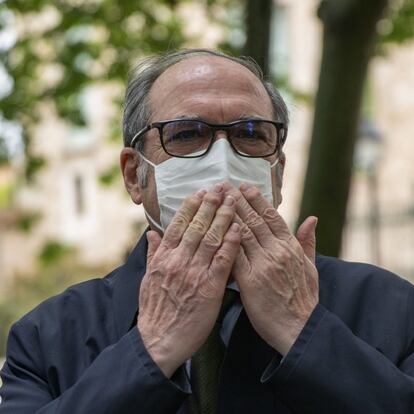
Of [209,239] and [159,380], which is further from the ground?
Result: [209,239]

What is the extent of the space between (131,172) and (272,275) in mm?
800

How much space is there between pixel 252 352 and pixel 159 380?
0.34 metres

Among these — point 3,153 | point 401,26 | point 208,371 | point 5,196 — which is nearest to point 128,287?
point 208,371

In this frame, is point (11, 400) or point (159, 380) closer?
point (159, 380)

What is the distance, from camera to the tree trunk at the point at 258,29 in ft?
26.5

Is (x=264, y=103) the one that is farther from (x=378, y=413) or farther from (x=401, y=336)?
(x=378, y=413)

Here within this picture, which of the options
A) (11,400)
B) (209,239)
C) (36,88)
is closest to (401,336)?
(209,239)

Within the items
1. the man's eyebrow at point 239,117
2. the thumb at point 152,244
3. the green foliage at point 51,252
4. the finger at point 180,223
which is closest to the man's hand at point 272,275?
the finger at point 180,223

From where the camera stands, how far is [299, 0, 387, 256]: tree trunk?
8555mm

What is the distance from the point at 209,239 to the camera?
2.63 meters

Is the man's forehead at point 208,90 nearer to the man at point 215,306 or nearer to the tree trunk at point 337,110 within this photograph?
the man at point 215,306

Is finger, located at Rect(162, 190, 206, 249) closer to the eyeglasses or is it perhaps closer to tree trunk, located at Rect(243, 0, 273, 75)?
the eyeglasses

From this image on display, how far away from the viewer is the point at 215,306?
8.55ft

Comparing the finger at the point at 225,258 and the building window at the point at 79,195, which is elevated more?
the finger at the point at 225,258
